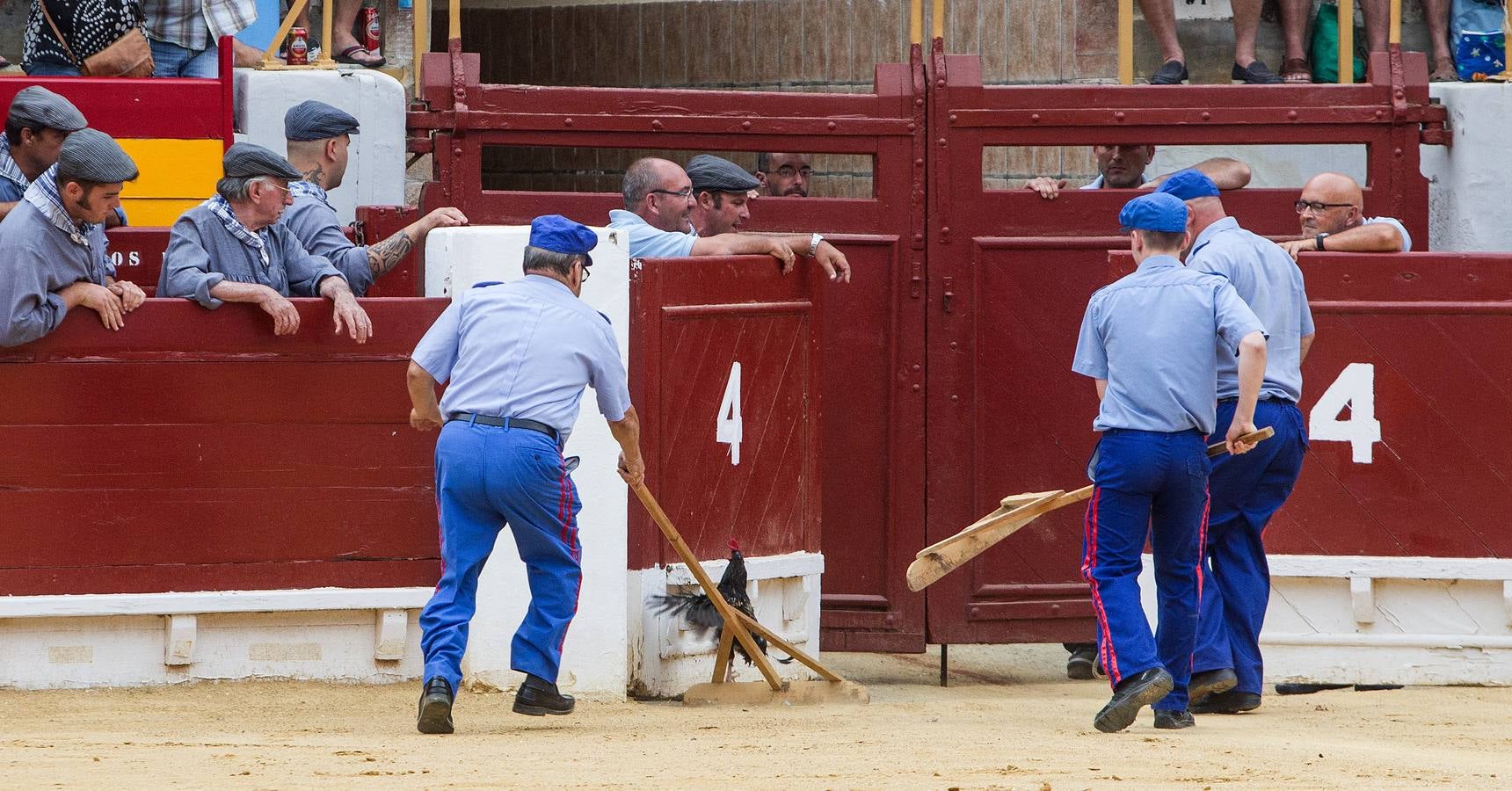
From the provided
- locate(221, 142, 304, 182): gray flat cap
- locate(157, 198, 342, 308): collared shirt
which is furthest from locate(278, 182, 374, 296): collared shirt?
locate(221, 142, 304, 182): gray flat cap

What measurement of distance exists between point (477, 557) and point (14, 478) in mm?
1677

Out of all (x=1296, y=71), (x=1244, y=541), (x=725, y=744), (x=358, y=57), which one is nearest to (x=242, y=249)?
(x=725, y=744)

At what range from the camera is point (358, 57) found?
10.0 m

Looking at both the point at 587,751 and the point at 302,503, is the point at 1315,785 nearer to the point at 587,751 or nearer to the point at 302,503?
the point at 587,751

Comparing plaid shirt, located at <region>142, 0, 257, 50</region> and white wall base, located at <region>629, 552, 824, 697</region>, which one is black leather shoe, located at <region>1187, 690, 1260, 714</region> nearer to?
white wall base, located at <region>629, 552, 824, 697</region>

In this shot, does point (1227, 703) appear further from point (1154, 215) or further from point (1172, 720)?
point (1154, 215)

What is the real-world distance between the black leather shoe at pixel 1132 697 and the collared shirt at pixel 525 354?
69.2 inches

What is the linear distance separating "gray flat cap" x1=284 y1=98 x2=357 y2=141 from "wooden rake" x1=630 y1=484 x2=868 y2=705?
6.16 feet

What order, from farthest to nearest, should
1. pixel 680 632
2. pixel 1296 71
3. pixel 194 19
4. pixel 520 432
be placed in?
1. pixel 1296 71
2. pixel 194 19
3. pixel 680 632
4. pixel 520 432

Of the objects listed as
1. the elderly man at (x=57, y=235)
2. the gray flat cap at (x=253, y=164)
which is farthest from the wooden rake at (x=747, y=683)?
the elderly man at (x=57, y=235)

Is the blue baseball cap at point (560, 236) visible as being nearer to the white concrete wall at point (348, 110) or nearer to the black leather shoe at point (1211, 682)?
the black leather shoe at point (1211, 682)

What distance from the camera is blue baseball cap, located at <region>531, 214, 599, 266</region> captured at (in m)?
5.84

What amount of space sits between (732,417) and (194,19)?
11.5ft

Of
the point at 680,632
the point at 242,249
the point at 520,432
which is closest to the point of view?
the point at 520,432
